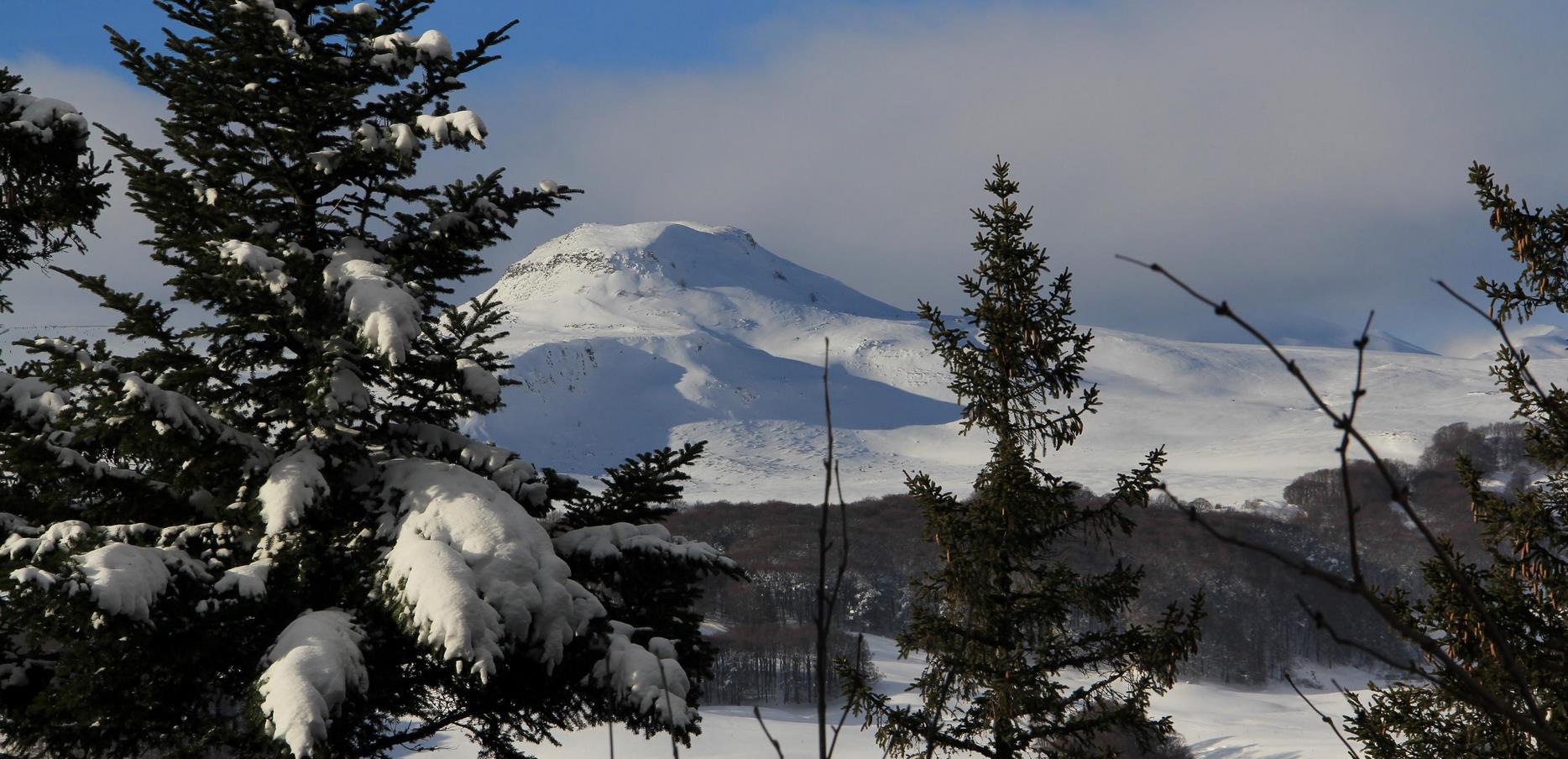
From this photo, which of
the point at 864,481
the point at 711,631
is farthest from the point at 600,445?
the point at 711,631

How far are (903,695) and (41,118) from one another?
191ft

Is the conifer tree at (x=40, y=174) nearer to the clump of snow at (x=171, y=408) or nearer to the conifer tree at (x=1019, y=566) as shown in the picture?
the clump of snow at (x=171, y=408)

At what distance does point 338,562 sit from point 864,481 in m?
122

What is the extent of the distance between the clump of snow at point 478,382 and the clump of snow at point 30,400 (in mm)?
2233

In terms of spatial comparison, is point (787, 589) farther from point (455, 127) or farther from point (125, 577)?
point (125, 577)

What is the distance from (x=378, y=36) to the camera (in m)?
7.34

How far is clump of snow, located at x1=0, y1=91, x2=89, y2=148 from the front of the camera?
6676mm

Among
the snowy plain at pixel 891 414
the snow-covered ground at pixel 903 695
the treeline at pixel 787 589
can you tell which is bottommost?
the snow-covered ground at pixel 903 695

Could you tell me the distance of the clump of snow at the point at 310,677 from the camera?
4.98 metres

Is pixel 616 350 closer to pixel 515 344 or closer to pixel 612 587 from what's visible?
pixel 515 344

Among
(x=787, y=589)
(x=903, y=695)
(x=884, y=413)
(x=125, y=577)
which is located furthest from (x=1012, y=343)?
(x=884, y=413)

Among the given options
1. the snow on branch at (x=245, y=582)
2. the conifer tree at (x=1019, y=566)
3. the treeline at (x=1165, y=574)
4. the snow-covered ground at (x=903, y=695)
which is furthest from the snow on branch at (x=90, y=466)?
the treeline at (x=1165, y=574)

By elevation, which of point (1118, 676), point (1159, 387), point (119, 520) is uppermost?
point (1159, 387)

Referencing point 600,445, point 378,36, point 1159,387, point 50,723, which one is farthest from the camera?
point 1159,387
